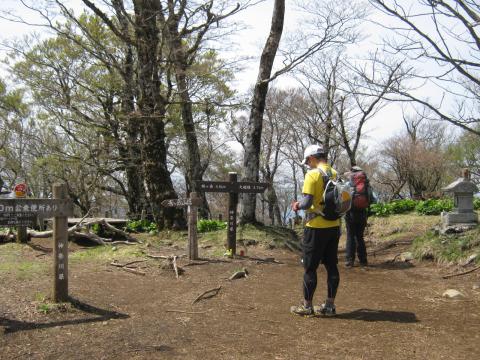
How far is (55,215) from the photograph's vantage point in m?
4.91

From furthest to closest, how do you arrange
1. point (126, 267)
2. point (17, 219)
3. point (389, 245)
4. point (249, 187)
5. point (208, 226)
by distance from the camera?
point (208, 226) → point (389, 245) → point (249, 187) → point (126, 267) → point (17, 219)

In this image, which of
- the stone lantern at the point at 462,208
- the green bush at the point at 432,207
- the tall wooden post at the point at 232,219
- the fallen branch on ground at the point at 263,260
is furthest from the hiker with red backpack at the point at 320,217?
the green bush at the point at 432,207

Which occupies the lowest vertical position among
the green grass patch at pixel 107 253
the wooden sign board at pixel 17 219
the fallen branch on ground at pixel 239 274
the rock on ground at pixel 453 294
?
the rock on ground at pixel 453 294

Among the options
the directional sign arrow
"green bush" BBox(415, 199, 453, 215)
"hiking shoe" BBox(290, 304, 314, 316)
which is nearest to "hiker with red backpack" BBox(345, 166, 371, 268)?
the directional sign arrow

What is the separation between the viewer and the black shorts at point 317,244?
16.0ft

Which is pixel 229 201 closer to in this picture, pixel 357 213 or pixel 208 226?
pixel 357 213

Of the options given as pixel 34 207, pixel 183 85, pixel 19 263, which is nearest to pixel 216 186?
pixel 19 263

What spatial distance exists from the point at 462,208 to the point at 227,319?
6611 millimetres

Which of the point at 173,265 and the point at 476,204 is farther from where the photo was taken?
the point at 476,204

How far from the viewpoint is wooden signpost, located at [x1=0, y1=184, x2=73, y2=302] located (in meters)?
4.73

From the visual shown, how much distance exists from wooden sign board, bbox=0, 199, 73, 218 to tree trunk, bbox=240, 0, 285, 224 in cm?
596

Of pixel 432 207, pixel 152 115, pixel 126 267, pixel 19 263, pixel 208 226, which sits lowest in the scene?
pixel 126 267

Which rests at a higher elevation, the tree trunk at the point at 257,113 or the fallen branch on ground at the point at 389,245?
the tree trunk at the point at 257,113

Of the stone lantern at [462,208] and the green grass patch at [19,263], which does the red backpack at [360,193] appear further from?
the green grass patch at [19,263]
